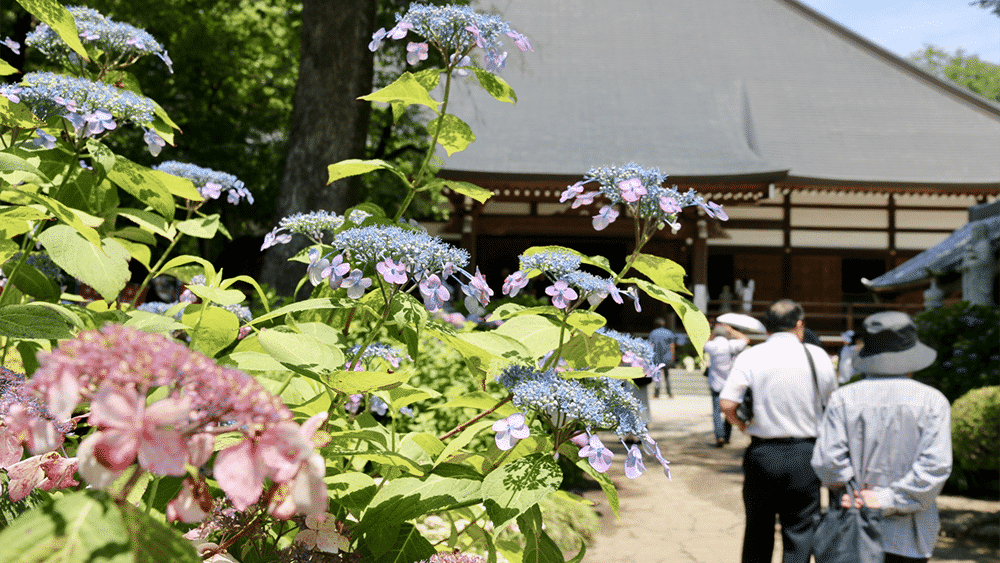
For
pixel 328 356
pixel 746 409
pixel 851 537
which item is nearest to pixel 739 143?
pixel 746 409

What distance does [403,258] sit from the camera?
0.93m

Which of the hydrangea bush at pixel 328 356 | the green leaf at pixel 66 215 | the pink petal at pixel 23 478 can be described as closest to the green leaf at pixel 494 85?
the hydrangea bush at pixel 328 356

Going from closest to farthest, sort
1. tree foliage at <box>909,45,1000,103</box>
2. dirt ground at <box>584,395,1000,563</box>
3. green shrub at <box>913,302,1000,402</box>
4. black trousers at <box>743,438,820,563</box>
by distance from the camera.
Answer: black trousers at <box>743,438,820,563</box> < dirt ground at <box>584,395,1000,563</box> < green shrub at <box>913,302,1000,402</box> < tree foliage at <box>909,45,1000,103</box>

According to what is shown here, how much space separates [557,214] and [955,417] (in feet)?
28.6

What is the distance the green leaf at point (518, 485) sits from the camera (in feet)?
2.69

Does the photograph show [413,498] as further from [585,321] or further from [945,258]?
[945,258]

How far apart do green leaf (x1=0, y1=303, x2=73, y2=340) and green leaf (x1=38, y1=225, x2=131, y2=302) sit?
8cm

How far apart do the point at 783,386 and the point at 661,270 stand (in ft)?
8.00

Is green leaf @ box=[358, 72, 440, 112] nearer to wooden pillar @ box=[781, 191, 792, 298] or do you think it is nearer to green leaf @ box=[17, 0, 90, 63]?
green leaf @ box=[17, 0, 90, 63]

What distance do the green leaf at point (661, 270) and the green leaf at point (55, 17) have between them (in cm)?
93

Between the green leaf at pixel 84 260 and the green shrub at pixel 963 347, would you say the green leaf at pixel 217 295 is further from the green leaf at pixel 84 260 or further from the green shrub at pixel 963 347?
the green shrub at pixel 963 347

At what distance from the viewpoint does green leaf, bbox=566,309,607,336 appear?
1.01 m

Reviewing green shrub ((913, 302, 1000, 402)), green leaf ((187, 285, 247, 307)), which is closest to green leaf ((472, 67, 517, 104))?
green leaf ((187, 285, 247, 307))

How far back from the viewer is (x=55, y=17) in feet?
3.52
